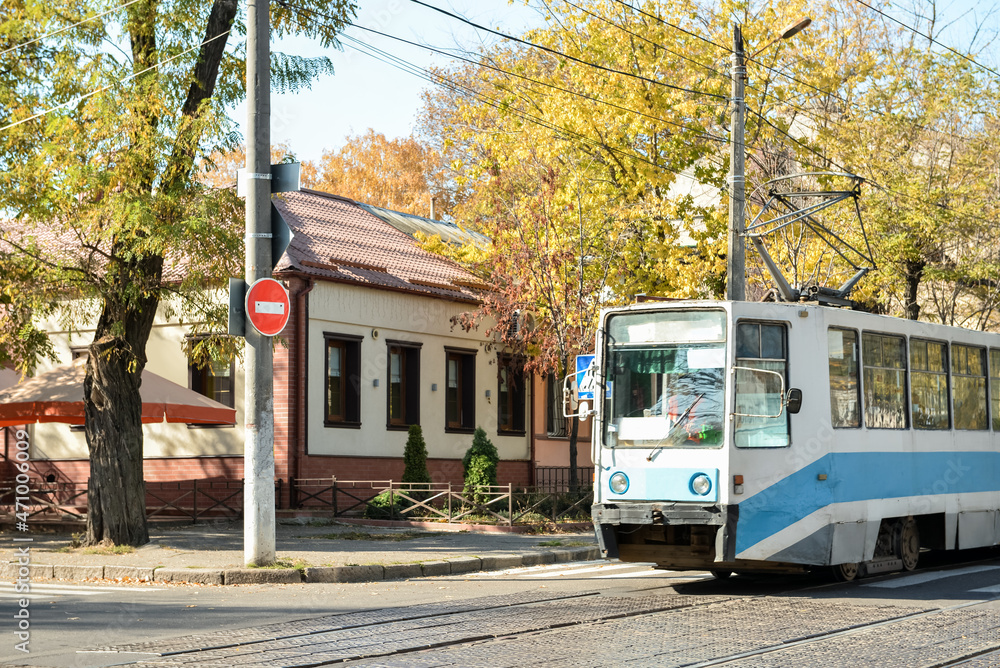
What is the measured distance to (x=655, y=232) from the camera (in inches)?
1007

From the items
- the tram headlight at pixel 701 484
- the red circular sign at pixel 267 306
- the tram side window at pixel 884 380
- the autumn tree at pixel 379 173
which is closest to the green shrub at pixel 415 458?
the red circular sign at pixel 267 306

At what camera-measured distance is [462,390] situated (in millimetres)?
29188

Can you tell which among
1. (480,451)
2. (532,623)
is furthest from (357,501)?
(532,623)

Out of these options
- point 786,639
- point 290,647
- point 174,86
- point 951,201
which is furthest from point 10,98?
point 951,201

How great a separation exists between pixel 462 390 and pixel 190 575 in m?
15.6

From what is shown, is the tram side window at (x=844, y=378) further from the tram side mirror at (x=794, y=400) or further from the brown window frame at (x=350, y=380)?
the brown window frame at (x=350, y=380)

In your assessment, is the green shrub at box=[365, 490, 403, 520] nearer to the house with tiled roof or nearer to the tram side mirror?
the house with tiled roof

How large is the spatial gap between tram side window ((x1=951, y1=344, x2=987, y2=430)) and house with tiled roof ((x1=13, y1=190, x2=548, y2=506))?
44.1ft

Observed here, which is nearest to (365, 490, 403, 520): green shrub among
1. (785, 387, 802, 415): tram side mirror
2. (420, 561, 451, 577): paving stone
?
(420, 561, 451, 577): paving stone

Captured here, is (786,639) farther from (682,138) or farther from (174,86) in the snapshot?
(682,138)

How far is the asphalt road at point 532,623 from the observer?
840 cm

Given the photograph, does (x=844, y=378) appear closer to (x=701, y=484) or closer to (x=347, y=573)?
(x=701, y=484)

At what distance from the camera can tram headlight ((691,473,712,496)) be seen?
1175 centimetres

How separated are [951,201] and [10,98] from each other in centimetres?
2082
